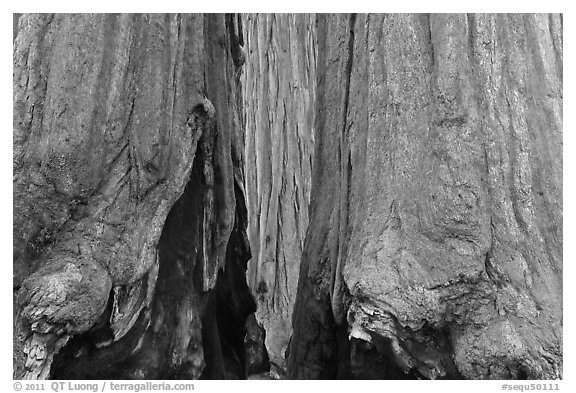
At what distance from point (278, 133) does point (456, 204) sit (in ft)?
13.1

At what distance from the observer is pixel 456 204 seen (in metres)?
2.41

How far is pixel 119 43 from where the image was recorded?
8.39 ft

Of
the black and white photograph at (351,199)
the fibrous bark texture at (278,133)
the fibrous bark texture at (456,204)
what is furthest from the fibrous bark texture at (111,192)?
the fibrous bark texture at (278,133)

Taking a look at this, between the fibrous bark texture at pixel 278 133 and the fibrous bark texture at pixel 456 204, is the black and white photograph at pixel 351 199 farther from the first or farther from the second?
the fibrous bark texture at pixel 278 133

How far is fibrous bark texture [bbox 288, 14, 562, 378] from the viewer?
91.0 inches

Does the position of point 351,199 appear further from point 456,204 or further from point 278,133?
point 278,133

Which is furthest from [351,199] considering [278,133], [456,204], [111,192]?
[278,133]

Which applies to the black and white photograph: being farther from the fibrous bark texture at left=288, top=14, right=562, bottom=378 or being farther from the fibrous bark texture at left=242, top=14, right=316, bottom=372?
the fibrous bark texture at left=242, top=14, right=316, bottom=372

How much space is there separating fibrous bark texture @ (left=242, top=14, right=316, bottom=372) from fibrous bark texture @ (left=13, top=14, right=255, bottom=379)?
10.1 feet

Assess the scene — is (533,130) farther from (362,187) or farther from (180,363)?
(180,363)

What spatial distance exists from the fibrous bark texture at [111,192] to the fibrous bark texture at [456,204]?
613mm

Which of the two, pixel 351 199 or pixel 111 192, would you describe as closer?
pixel 111 192

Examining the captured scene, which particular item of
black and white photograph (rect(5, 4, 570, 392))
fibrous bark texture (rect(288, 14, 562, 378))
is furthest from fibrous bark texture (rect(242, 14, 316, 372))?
fibrous bark texture (rect(288, 14, 562, 378))

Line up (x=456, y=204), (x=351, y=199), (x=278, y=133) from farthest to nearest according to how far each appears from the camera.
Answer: (x=278, y=133) < (x=351, y=199) < (x=456, y=204)
